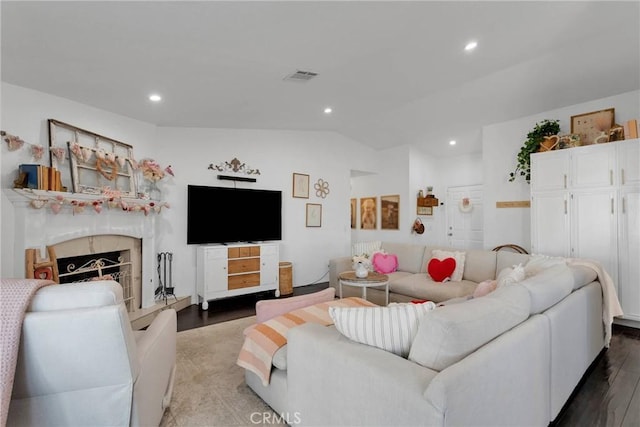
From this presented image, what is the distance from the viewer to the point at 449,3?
2193mm

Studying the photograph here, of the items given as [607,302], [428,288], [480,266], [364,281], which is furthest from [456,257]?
[607,302]

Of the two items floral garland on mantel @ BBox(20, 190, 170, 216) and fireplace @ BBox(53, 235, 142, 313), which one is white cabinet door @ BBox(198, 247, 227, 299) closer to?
fireplace @ BBox(53, 235, 142, 313)

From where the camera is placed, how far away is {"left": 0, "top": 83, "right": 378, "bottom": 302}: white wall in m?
2.75

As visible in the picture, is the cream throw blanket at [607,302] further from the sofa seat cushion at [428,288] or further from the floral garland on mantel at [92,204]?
the floral garland on mantel at [92,204]

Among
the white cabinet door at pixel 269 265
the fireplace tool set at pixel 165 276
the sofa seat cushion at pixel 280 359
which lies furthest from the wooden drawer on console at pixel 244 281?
the sofa seat cushion at pixel 280 359

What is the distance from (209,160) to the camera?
15.2 ft

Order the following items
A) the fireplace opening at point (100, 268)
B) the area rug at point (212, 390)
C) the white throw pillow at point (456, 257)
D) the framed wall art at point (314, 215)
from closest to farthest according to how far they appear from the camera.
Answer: the area rug at point (212, 390) → the fireplace opening at point (100, 268) → the white throw pillow at point (456, 257) → the framed wall art at point (314, 215)

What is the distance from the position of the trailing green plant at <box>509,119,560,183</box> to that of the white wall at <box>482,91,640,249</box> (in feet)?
0.42

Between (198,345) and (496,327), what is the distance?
2595 millimetres

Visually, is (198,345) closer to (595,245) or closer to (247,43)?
(247,43)

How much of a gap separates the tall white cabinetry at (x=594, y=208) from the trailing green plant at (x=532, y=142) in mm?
279

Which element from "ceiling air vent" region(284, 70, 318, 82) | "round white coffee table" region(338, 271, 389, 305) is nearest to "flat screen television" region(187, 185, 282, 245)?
"round white coffee table" region(338, 271, 389, 305)

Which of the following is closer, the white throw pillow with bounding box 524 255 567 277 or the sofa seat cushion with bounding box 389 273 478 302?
the white throw pillow with bounding box 524 255 567 277

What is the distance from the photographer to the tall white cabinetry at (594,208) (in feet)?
10.7
